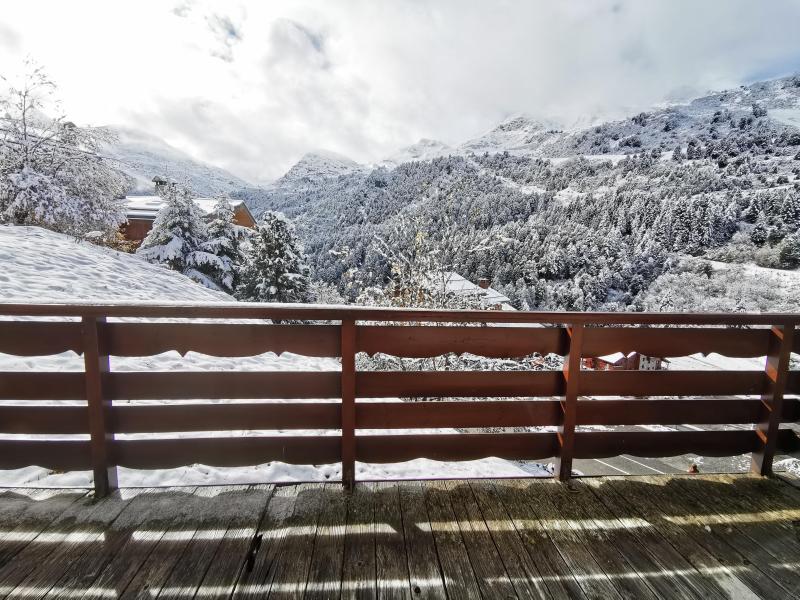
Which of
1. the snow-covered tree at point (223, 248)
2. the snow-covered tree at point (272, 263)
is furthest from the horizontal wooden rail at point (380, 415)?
the snow-covered tree at point (223, 248)

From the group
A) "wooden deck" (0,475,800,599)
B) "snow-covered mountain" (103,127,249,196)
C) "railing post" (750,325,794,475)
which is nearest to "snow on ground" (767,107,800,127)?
"railing post" (750,325,794,475)

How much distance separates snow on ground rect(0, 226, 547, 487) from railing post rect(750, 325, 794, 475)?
139cm

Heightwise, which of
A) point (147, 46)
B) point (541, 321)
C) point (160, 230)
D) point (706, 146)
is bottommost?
point (541, 321)

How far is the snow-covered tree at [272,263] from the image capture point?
16.5m

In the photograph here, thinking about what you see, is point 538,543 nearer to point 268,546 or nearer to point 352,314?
point 268,546

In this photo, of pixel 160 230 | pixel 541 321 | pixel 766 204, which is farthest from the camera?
pixel 766 204

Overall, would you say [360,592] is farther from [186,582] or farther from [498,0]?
[498,0]

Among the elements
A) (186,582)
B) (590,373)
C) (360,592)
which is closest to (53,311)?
(186,582)

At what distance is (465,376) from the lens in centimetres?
199

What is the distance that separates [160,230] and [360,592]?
17.6 meters

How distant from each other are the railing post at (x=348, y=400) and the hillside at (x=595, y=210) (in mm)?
7472

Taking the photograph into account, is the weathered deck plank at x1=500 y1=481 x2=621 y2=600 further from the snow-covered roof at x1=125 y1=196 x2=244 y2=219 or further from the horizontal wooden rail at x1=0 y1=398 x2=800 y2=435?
the snow-covered roof at x1=125 y1=196 x2=244 y2=219

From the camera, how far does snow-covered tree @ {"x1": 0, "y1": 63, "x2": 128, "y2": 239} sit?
939 centimetres

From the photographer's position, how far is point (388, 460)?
6.70 ft
